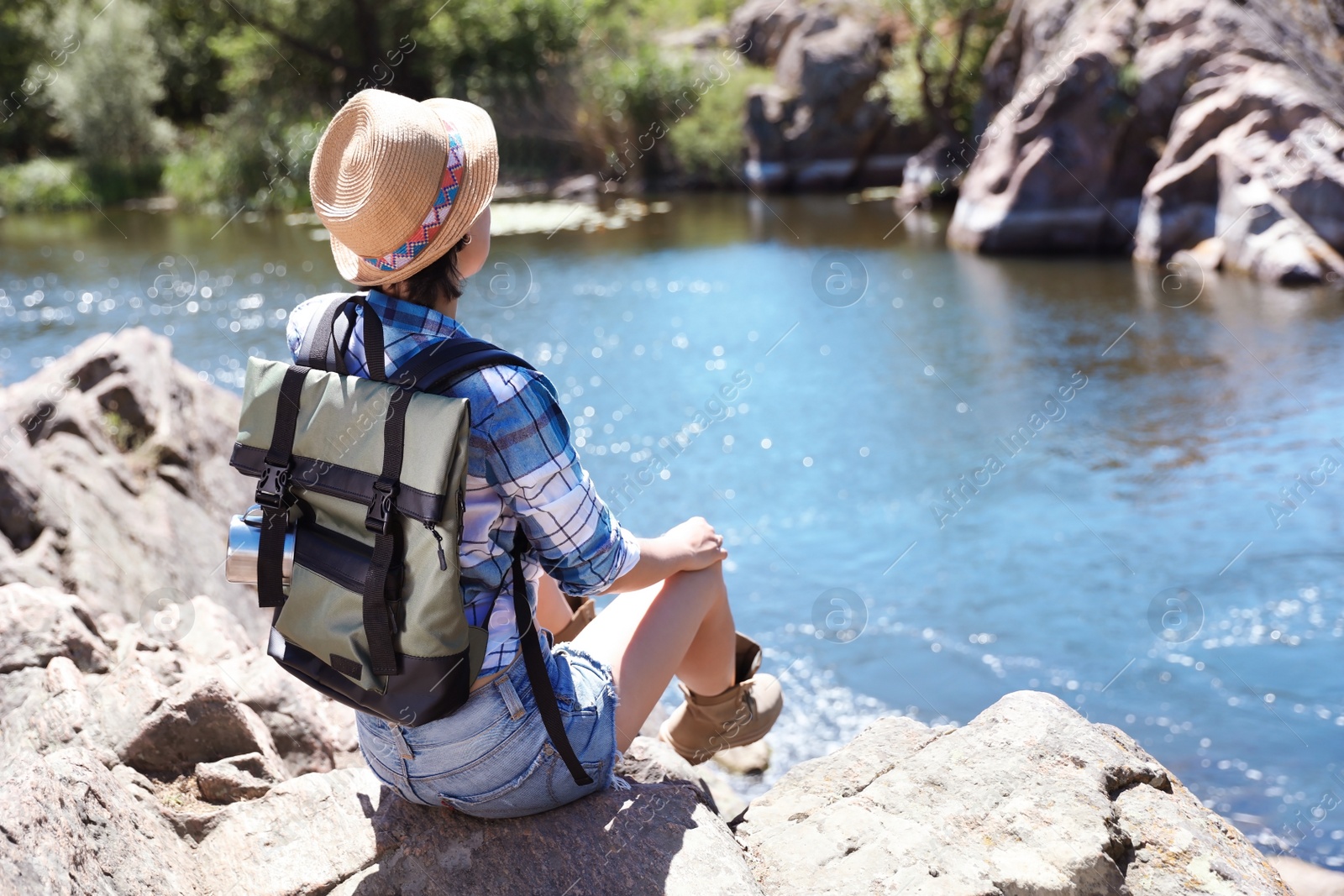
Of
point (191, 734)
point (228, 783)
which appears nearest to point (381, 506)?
point (228, 783)

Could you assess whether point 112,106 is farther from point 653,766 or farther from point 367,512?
point 367,512

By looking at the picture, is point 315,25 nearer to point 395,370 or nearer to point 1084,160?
point 1084,160

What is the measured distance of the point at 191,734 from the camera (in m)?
2.78

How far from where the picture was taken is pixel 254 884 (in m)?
2.29

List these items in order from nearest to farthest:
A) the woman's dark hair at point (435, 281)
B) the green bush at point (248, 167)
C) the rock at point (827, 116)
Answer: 1. the woman's dark hair at point (435, 281)
2. the rock at point (827, 116)
3. the green bush at point (248, 167)

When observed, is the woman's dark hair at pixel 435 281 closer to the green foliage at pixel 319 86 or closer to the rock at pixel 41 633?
the rock at pixel 41 633

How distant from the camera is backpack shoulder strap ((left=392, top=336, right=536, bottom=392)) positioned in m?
1.92

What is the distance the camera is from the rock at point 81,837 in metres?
2.00

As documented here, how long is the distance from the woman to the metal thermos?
317mm

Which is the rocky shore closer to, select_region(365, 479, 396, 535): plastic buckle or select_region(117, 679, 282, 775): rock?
select_region(117, 679, 282, 775): rock

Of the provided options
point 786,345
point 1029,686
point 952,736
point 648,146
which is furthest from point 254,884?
point 648,146

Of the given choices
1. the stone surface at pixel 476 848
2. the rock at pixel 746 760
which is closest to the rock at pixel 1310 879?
the rock at pixel 746 760

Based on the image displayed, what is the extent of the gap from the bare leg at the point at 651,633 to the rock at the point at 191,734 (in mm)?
959

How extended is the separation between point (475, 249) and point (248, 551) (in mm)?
699
